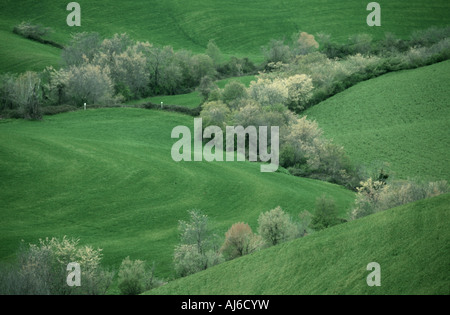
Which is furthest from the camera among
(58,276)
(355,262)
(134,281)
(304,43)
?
(304,43)

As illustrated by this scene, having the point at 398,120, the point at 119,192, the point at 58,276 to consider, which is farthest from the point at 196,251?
the point at 398,120

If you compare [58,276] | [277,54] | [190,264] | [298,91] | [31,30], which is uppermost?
[31,30]

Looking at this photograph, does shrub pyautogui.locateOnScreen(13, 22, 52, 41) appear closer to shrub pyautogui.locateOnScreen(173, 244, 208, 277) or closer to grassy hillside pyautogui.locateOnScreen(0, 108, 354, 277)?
grassy hillside pyautogui.locateOnScreen(0, 108, 354, 277)

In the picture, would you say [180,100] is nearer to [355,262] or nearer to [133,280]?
[133,280]

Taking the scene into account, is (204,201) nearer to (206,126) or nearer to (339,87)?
(206,126)

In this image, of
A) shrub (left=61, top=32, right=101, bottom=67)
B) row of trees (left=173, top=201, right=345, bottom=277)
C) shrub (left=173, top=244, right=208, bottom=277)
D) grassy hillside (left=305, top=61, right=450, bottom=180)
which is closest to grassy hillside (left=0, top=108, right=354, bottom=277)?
row of trees (left=173, top=201, right=345, bottom=277)

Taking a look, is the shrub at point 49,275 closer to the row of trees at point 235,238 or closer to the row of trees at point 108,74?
the row of trees at point 235,238
